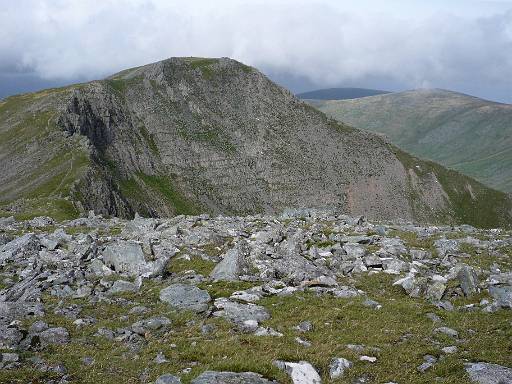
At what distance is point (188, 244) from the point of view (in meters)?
30.3

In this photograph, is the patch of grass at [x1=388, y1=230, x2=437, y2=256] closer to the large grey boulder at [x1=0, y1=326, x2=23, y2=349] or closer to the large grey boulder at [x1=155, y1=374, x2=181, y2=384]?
the large grey boulder at [x1=155, y1=374, x2=181, y2=384]

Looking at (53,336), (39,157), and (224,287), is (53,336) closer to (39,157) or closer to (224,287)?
(224,287)

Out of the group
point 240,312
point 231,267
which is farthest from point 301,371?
point 231,267

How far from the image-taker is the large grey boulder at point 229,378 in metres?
12.8

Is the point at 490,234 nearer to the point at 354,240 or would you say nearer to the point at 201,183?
the point at 354,240

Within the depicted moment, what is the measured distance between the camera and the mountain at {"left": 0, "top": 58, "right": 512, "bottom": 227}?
11694cm

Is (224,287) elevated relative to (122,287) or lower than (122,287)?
lower

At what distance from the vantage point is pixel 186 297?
69.1ft

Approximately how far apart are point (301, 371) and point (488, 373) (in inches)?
211

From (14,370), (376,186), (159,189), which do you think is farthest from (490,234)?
(376,186)

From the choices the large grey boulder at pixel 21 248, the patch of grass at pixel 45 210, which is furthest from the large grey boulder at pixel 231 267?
the patch of grass at pixel 45 210

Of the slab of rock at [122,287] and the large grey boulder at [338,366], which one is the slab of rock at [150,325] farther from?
the large grey boulder at [338,366]

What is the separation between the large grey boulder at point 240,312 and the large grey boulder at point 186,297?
0.74 metres

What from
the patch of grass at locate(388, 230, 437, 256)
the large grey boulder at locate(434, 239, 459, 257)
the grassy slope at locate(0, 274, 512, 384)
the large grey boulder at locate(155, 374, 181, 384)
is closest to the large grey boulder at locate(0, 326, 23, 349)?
the grassy slope at locate(0, 274, 512, 384)
